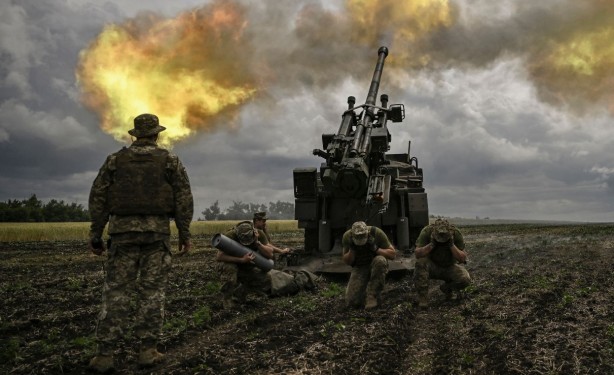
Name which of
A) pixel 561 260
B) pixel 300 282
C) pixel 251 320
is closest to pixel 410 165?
pixel 561 260

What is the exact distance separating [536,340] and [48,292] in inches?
344

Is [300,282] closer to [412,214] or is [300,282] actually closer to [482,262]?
[412,214]

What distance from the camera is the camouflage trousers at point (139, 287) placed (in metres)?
4.88

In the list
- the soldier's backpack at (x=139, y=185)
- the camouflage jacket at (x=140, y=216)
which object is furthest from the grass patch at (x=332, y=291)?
the soldier's backpack at (x=139, y=185)

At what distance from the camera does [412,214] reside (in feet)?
40.3

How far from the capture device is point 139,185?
16.7ft

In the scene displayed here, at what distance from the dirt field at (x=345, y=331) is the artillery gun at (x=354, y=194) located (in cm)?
222

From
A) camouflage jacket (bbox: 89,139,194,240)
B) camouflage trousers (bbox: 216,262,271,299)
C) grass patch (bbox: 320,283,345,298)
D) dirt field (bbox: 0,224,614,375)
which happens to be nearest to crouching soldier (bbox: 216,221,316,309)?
camouflage trousers (bbox: 216,262,271,299)

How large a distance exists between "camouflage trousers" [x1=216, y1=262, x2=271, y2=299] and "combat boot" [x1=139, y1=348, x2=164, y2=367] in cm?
284

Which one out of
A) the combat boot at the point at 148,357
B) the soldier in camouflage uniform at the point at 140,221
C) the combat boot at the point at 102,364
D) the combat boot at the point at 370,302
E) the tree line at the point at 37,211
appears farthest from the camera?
the tree line at the point at 37,211

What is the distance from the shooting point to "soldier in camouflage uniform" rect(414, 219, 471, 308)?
7707mm

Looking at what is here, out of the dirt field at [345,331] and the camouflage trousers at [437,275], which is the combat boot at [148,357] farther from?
the camouflage trousers at [437,275]

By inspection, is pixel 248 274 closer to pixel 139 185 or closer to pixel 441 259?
pixel 441 259

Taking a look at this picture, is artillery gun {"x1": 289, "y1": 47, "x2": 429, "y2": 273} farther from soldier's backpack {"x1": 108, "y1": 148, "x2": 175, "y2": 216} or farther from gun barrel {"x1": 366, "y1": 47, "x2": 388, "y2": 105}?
soldier's backpack {"x1": 108, "y1": 148, "x2": 175, "y2": 216}
